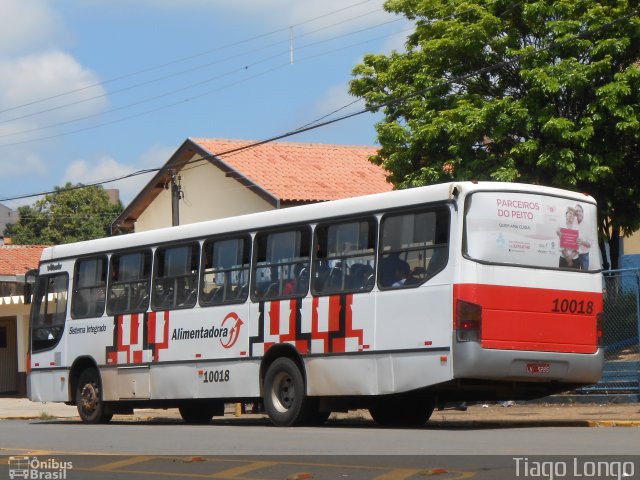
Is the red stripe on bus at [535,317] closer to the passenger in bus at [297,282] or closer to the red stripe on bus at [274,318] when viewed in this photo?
the passenger in bus at [297,282]

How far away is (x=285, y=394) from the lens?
17.7m

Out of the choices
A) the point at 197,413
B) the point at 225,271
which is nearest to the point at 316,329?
the point at 225,271

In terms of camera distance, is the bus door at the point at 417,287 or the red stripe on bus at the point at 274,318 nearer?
the bus door at the point at 417,287

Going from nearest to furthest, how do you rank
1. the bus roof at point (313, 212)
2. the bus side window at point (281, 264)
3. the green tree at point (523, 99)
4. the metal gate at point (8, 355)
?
the bus roof at point (313, 212) → the bus side window at point (281, 264) → the green tree at point (523, 99) → the metal gate at point (8, 355)

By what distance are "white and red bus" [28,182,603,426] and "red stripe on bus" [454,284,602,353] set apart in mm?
20

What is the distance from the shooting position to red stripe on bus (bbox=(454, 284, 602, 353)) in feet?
49.9

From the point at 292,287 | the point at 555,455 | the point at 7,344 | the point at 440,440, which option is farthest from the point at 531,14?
the point at 7,344

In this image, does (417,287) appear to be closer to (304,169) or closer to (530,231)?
(530,231)

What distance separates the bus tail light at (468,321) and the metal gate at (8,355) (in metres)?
27.8

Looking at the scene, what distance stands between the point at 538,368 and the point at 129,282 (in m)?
7.72

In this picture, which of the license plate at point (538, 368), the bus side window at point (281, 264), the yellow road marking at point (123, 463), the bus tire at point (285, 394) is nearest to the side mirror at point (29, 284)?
the bus side window at point (281, 264)

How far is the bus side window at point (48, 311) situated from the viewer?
22.1 m

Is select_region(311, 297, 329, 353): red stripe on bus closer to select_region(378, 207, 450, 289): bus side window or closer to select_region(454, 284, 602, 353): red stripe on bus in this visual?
select_region(378, 207, 450, 289): bus side window

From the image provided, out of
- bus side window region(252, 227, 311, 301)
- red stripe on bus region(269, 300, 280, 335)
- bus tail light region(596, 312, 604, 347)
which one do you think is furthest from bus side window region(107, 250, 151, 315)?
bus tail light region(596, 312, 604, 347)
